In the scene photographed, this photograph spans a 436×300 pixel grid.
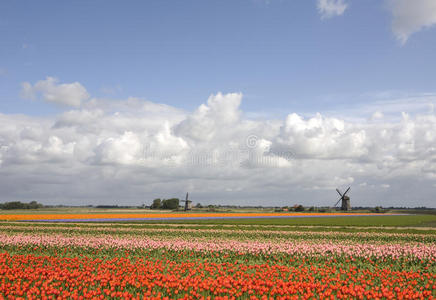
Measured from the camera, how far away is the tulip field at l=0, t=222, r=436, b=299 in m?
10.7

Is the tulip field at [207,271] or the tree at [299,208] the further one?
the tree at [299,208]

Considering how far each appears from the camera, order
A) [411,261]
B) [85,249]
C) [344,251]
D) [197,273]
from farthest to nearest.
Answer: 1. [85,249]
2. [344,251]
3. [411,261]
4. [197,273]

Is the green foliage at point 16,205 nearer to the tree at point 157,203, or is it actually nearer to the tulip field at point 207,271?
the tree at point 157,203

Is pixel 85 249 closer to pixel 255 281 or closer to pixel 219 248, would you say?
pixel 219 248

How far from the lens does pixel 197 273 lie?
541 inches

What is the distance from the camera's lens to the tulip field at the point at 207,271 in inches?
420

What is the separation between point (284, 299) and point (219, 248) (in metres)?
10.3

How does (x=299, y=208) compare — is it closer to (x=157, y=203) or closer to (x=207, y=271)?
(x=157, y=203)

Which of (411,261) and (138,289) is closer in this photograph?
(138,289)

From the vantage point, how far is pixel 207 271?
46.3 feet

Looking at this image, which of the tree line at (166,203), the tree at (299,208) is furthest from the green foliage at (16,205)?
the tree at (299,208)

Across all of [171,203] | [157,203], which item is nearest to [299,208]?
[171,203]

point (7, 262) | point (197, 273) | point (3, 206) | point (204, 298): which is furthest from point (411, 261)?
point (3, 206)

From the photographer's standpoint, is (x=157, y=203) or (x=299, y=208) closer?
(x=299, y=208)
